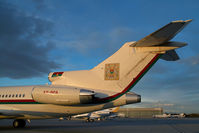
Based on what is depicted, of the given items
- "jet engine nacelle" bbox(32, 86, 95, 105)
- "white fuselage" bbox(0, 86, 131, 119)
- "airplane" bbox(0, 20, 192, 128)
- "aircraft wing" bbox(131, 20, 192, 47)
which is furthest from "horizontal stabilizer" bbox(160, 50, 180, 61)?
"jet engine nacelle" bbox(32, 86, 95, 105)

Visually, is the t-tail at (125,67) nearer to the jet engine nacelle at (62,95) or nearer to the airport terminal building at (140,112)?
the jet engine nacelle at (62,95)

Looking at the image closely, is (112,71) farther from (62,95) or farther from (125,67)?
(62,95)

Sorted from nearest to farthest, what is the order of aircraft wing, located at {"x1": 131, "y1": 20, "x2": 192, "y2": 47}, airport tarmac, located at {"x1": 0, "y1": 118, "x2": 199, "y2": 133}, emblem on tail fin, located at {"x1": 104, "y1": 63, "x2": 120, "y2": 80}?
aircraft wing, located at {"x1": 131, "y1": 20, "x2": 192, "y2": 47} → emblem on tail fin, located at {"x1": 104, "y1": 63, "x2": 120, "y2": 80} → airport tarmac, located at {"x1": 0, "y1": 118, "x2": 199, "y2": 133}

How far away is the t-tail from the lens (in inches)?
376

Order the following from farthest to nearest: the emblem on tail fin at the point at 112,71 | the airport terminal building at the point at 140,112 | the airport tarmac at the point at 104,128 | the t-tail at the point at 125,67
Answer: the airport terminal building at the point at 140,112 < the airport tarmac at the point at 104,128 < the emblem on tail fin at the point at 112,71 < the t-tail at the point at 125,67

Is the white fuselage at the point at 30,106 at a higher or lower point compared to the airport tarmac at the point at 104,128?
higher

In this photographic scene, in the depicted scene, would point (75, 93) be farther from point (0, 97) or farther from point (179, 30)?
point (0, 97)

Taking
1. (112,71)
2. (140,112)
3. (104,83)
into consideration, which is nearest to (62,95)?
(104,83)

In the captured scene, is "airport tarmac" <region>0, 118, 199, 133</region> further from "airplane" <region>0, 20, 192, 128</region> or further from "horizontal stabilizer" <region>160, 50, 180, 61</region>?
"horizontal stabilizer" <region>160, 50, 180, 61</region>

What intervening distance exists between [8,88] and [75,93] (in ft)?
21.3

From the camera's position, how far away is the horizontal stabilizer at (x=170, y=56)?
388 inches

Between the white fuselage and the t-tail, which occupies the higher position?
the t-tail

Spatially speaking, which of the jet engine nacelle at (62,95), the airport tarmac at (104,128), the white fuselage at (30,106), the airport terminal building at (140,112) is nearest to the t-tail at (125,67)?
the white fuselage at (30,106)

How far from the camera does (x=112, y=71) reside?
10.7m
